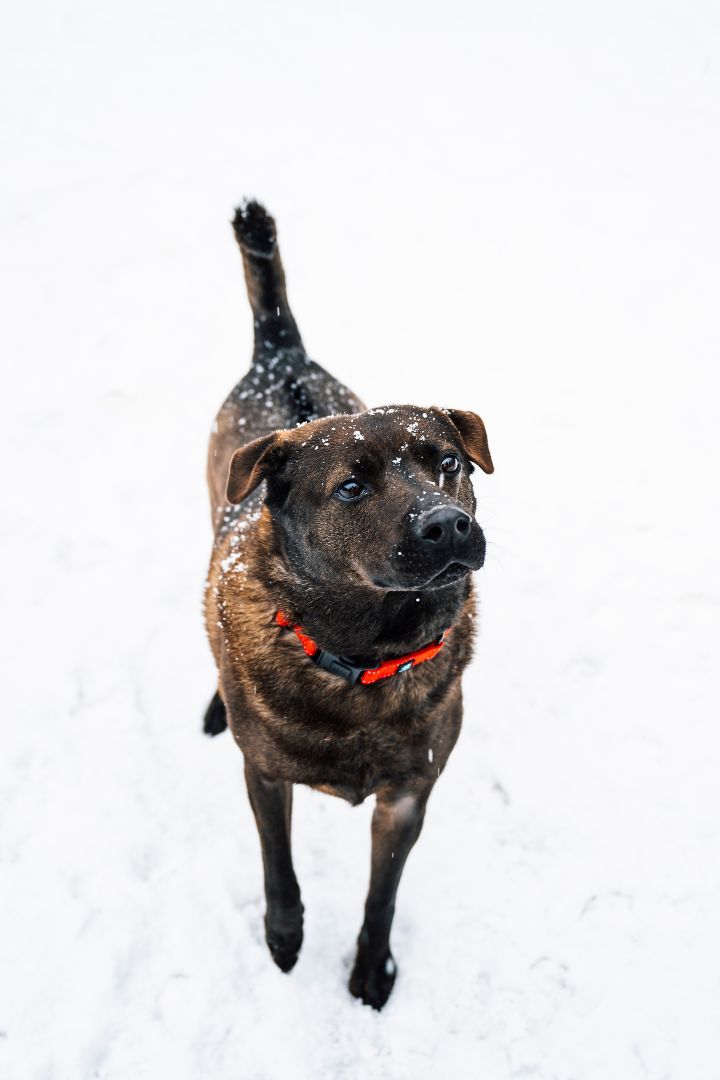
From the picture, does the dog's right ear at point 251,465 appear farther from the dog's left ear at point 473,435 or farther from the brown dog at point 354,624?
the dog's left ear at point 473,435

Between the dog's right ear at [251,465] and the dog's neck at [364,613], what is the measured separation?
9.1 inches

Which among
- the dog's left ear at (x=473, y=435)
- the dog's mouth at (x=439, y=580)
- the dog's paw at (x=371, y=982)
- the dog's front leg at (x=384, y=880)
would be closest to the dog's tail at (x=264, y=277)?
the dog's left ear at (x=473, y=435)

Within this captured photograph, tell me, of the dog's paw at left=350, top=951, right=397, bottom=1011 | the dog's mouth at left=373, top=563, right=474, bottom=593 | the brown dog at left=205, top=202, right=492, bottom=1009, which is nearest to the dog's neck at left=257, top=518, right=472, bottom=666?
the brown dog at left=205, top=202, right=492, bottom=1009

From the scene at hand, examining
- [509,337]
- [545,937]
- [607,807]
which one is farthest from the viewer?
[509,337]

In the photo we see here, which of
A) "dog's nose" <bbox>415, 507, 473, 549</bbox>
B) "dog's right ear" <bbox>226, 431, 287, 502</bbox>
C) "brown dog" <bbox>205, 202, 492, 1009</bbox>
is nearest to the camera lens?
"dog's nose" <bbox>415, 507, 473, 549</bbox>

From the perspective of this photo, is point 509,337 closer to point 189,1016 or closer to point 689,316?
point 689,316

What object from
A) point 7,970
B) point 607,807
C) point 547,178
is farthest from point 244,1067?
point 547,178

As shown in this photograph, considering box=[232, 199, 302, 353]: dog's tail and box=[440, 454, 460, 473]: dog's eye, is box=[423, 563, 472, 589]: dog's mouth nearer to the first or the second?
box=[440, 454, 460, 473]: dog's eye

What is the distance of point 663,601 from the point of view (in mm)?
4230

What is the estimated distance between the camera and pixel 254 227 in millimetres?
3658

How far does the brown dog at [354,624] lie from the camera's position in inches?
84.7

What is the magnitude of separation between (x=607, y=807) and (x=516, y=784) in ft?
1.36

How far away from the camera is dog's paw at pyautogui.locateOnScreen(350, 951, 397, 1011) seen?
281 centimetres

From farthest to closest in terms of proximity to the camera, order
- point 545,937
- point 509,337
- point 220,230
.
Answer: point 220,230, point 509,337, point 545,937
